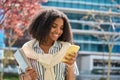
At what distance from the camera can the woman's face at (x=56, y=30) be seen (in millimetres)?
2535

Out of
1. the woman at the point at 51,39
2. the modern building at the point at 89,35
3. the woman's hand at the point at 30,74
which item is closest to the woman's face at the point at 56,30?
the woman at the point at 51,39

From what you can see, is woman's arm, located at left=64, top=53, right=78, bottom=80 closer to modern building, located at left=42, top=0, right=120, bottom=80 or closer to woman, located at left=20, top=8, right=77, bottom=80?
woman, located at left=20, top=8, right=77, bottom=80

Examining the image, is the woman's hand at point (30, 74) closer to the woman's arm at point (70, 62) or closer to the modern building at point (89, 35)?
the woman's arm at point (70, 62)

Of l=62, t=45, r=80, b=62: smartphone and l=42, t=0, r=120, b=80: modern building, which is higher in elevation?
l=62, t=45, r=80, b=62: smartphone

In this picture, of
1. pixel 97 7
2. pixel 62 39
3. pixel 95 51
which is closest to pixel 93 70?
pixel 95 51

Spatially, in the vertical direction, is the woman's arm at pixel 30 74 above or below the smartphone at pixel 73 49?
below

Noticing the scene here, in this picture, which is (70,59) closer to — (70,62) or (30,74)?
(70,62)

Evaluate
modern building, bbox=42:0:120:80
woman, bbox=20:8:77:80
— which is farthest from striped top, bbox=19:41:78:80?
modern building, bbox=42:0:120:80

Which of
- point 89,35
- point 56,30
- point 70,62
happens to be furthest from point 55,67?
point 89,35

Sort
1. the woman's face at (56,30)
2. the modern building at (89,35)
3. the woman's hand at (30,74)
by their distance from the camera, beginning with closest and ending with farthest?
the woman's hand at (30,74)
the woman's face at (56,30)
the modern building at (89,35)

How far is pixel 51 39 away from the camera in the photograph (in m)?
2.55

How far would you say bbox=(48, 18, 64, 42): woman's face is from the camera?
99.8 inches

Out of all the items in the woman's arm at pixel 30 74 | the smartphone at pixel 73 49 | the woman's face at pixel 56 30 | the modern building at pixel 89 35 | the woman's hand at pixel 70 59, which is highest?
the woman's face at pixel 56 30

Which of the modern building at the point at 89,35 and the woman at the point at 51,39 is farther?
the modern building at the point at 89,35
